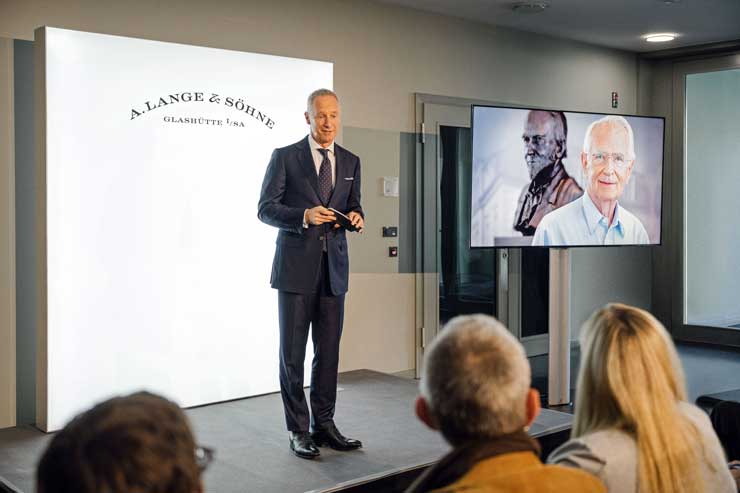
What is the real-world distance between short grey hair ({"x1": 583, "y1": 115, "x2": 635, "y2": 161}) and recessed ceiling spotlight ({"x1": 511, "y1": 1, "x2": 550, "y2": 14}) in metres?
1.02

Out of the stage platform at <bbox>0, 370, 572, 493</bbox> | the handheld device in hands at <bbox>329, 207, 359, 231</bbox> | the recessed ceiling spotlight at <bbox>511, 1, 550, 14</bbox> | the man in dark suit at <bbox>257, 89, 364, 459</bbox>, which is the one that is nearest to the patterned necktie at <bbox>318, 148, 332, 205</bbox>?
the man in dark suit at <bbox>257, 89, 364, 459</bbox>

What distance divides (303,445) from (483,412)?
252 cm

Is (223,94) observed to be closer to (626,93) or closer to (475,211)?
(475,211)

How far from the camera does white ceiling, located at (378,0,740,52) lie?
606cm

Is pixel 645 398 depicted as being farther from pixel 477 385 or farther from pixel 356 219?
pixel 356 219

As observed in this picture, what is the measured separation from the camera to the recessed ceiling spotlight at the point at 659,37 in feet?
23.6

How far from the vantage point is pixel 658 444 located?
5.21 feet

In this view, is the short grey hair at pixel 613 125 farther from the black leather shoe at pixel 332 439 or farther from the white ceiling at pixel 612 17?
the black leather shoe at pixel 332 439

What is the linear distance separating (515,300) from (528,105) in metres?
1.65

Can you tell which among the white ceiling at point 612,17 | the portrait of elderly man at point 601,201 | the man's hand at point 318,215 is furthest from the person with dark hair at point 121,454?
the white ceiling at point 612,17

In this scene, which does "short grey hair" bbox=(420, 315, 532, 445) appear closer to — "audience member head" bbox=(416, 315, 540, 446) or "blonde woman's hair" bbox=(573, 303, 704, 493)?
"audience member head" bbox=(416, 315, 540, 446)

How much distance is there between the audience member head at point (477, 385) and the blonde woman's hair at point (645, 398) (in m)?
0.35

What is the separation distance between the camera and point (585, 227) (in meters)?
5.54

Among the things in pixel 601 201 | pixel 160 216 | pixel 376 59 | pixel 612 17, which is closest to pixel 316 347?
pixel 160 216
